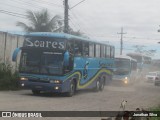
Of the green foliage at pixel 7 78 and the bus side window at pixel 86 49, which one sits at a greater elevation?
the bus side window at pixel 86 49

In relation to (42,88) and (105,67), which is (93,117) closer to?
(42,88)

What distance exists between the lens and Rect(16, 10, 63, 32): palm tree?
137ft

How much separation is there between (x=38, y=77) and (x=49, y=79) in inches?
24.4

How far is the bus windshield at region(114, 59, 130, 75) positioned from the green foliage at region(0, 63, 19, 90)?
12.7 metres

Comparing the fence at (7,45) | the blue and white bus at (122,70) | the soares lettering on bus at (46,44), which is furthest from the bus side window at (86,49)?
the blue and white bus at (122,70)

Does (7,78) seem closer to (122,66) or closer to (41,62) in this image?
(41,62)

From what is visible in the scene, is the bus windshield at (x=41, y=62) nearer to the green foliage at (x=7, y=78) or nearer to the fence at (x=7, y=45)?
the green foliage at (x=7, y=78)

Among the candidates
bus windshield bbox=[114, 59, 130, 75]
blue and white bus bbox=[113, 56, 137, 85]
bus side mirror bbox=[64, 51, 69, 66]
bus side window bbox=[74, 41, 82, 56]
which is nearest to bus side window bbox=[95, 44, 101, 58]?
bus side window bbox=[74, 41, 82, 56]

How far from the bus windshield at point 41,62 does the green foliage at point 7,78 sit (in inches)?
124

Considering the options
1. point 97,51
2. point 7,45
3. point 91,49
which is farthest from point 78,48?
point 7,45

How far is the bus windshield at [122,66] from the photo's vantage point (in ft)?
120

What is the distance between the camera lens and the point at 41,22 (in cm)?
4222

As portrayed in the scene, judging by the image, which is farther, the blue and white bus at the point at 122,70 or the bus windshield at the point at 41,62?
the blue and white bus at the point at 122,70

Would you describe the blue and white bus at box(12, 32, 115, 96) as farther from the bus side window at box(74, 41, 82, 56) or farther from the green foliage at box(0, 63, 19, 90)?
the green foliage at box(0, 63, 19, 90)
